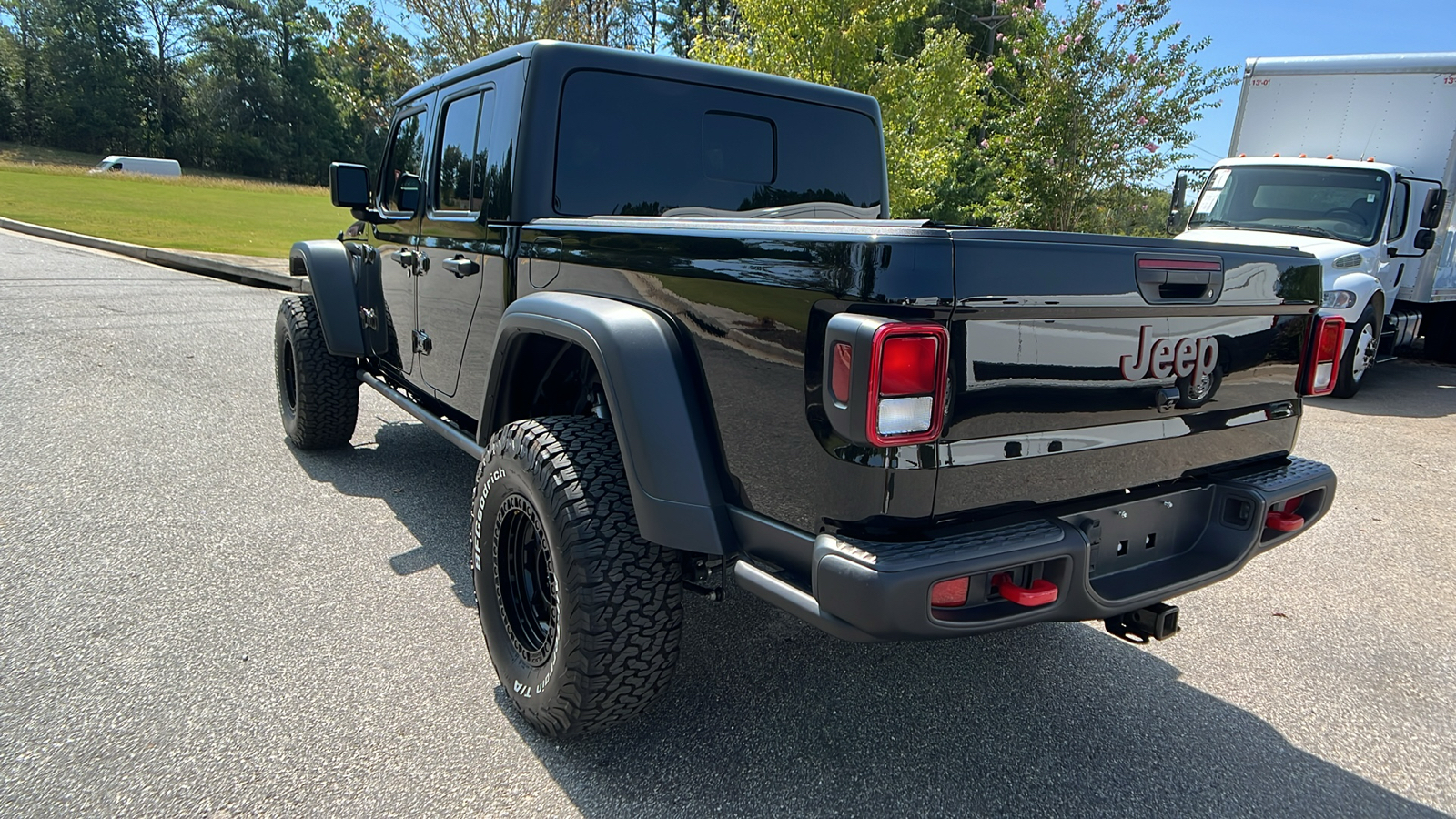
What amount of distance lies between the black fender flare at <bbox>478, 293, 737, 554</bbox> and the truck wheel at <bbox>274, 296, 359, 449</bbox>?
9.67ft

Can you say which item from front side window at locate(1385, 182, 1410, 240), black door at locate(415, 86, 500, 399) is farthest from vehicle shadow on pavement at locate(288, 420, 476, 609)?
front side window at locate(1385, 182, 1410, 240)

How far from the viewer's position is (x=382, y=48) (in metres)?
15.0

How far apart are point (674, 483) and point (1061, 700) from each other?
1548 mm

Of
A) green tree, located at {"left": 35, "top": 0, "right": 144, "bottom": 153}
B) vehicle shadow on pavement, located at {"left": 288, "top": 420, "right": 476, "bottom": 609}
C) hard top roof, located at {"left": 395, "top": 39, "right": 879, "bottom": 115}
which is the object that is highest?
green tree, located at {"left": 35, "top": 0, "right": 144, "bottom": 153}

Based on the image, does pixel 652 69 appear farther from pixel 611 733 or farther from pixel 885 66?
pixel 885 66

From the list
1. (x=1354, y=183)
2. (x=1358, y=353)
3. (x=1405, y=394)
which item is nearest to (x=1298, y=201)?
(x=1354, y=183)

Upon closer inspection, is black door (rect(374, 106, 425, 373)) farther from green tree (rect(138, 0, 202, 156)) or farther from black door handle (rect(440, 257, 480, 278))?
green tree (rect(138, 0, 202, 156))

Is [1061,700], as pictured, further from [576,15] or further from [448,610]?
[576,15]

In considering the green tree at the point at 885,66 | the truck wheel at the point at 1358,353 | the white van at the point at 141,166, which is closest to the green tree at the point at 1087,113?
the green tree at the point at 885,66

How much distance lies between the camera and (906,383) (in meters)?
1.71

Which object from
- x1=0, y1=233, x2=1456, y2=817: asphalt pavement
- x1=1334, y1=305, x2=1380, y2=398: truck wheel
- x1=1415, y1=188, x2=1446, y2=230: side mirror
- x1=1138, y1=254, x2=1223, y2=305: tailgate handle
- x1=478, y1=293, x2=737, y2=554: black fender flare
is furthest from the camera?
x1=1415, y1=188, x2=1446, y2=230: side mirror

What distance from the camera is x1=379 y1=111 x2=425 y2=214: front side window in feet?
12.7

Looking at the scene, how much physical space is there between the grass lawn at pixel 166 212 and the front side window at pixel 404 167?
1212 cm

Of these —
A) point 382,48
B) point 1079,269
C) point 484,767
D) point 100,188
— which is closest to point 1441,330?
point 1079,269
